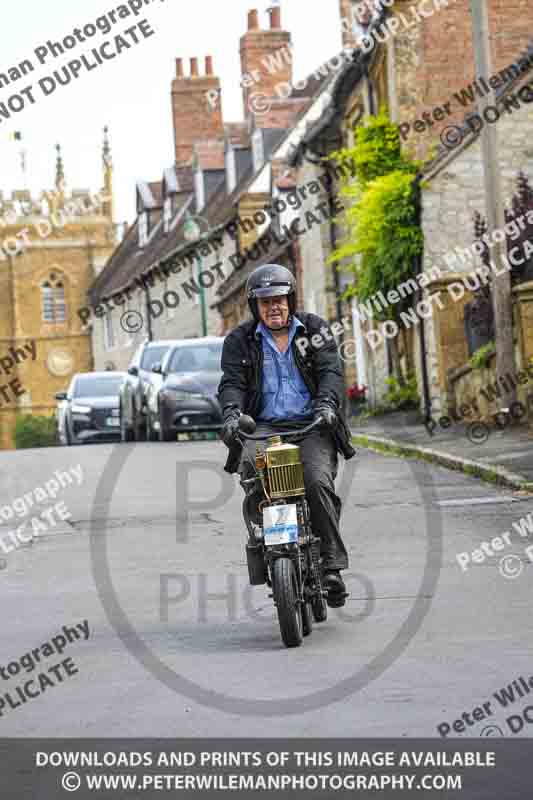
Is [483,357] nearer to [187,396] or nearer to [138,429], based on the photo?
[187,396]

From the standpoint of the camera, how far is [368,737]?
229 inches

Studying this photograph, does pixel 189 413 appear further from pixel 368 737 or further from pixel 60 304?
pixel 60 304

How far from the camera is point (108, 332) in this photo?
83.9 meters

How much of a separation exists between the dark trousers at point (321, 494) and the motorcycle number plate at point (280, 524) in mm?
245

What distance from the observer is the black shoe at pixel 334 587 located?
8398 mm

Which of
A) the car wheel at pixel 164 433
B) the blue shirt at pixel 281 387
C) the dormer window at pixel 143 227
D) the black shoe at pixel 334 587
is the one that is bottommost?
the car wheel at pixel 164 433

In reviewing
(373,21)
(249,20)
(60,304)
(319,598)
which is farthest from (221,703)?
(60,304)

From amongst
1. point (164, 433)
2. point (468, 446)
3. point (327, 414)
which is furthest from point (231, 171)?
point (327, 414)

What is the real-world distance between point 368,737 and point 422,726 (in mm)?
243

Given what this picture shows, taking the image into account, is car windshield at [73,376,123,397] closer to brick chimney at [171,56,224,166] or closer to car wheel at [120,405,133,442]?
car wheel at [120,405,133,442]

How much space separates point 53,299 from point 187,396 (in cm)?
7170

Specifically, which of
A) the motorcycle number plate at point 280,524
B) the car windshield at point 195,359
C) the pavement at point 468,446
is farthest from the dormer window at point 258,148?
the motorcycle number plate at point 280,524

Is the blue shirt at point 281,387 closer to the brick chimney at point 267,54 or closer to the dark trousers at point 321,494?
the dark trousers at point 321,494
